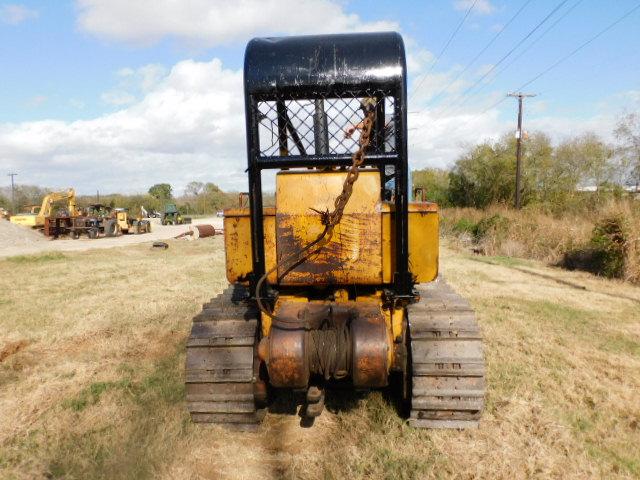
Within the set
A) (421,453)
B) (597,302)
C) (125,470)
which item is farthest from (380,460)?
(597,302)

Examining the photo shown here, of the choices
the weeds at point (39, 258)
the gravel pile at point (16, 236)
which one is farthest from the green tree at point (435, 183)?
the gravel pile at point (16, 236)

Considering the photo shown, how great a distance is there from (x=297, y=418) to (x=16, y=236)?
26415 millimetres

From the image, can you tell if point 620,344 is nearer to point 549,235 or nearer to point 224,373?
point 224,373

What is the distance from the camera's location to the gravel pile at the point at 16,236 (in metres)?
24.0

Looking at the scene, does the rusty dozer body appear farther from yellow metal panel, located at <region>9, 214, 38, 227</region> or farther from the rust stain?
yellow metal panel, located at <region>9, 214, 38, 227</region>

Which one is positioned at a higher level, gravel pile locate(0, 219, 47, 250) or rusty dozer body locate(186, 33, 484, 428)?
rusty dozer body locate(186, 33, 484, 428)

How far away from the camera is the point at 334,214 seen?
3193 millimetres

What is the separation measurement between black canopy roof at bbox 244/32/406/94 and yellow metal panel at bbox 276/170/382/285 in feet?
1.95

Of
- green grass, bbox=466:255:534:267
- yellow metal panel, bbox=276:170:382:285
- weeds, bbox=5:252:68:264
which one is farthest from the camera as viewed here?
weeds, bbox=5:252:68:264

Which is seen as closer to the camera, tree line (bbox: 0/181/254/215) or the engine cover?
the engine cover

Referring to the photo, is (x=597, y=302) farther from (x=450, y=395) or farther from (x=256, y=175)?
(x=256, y=175)

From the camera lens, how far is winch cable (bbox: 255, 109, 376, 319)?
3.04 metres

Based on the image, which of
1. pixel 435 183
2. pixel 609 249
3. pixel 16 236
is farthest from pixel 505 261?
pixel 435 183

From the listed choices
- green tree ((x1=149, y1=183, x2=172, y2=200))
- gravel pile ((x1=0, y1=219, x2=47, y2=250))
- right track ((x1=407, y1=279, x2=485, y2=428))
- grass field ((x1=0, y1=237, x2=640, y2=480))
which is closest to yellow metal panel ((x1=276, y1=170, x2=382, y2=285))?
right track ((x1=407, y1=279, x2=485, y2=428))
